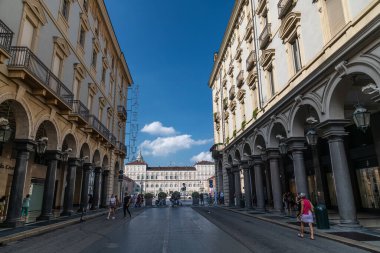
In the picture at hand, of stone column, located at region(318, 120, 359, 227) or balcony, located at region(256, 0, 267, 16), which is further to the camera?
balcony, located at region(256, 0, 267, 16)

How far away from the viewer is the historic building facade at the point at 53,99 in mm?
12641

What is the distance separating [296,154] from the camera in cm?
1584

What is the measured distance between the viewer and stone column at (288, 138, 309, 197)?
15.4 metres

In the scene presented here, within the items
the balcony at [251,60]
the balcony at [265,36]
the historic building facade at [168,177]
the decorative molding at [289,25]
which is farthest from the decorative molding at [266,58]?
the historic building facade at [168,177]

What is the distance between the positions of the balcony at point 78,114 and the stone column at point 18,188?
5.24 m

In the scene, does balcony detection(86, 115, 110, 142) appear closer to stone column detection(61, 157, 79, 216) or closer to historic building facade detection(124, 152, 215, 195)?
stone column detection(61, 157, 79, 216)

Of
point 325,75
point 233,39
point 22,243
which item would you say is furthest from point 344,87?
point 233,39

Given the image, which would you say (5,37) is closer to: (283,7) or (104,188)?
(283,7)

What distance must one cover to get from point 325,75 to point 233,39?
67.9 ft

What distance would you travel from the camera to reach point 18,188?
500 inches

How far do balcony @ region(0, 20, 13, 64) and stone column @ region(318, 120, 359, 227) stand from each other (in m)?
13.6

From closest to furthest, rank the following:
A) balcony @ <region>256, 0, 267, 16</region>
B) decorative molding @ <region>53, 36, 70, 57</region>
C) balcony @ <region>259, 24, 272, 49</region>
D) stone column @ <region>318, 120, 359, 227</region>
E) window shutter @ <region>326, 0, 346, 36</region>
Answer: stone column @ <region>318, 120, 359, 227</region> → window shutter @ <region>326, 0, 346, 36</region> → decorative molding @ <region>53, 36, 70, 57</region> → balcony @ <region>259, 24, 272, 49</region> → balcony @ <region>256, 0, 267, 16</region>

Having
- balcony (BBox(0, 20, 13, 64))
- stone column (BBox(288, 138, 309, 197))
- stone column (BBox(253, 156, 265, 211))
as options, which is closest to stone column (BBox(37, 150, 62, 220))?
balcony (BBox(0, 20, 13, 64))

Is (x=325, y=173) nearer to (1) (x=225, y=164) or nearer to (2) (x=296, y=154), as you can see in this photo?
(2) (x=296, y=154)
